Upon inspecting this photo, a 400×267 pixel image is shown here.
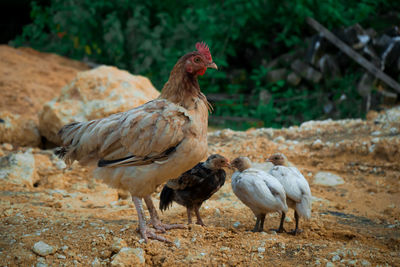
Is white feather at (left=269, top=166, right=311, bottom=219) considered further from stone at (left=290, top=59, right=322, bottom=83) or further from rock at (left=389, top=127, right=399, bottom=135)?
stone at (left=290, top=59, right=322, bottom=83)

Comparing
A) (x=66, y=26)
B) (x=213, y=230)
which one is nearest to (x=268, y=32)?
(x=66, y=26)

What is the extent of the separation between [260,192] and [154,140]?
1.27m

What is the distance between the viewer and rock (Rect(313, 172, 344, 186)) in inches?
238

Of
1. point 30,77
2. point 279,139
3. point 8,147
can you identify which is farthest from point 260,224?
point 30,77

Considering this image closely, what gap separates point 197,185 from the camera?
456 centimetres

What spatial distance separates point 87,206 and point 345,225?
3.27 metres

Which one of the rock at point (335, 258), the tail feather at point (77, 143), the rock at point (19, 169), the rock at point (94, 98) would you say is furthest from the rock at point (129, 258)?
the rock at point (94, 98)

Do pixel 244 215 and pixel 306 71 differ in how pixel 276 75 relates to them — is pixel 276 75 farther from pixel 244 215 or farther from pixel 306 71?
pixel 244 215

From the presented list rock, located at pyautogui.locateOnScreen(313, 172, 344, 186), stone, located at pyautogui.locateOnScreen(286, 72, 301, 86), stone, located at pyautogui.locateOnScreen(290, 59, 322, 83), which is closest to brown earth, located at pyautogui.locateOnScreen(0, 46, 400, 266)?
rock, located at pyautogui.locateOnScreen(313, 172, 344, 186)

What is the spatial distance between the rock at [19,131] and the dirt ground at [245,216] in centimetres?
56

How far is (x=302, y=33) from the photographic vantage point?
11672 millimetres

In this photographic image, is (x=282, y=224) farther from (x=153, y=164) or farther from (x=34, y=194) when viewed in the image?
(x=34, y=194)

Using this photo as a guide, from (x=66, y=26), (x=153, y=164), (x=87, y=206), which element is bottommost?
(x=87, y=206)

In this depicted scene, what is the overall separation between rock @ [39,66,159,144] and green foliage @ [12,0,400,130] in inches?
130
